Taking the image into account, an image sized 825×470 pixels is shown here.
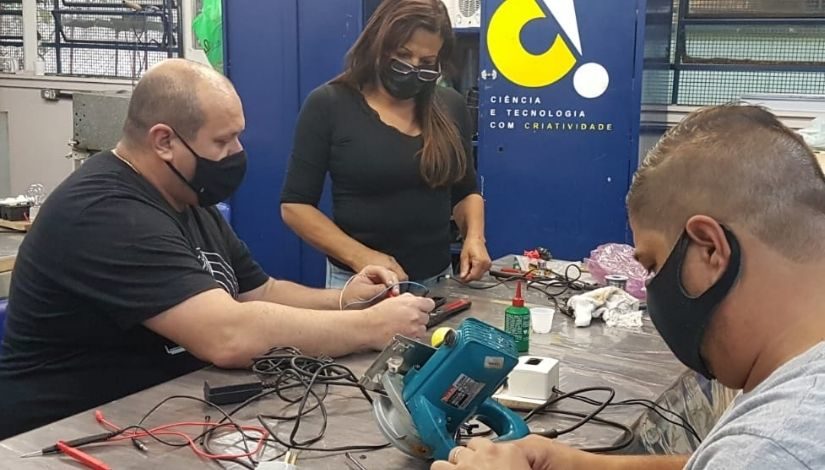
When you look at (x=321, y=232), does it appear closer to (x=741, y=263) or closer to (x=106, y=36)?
(x=741, y=263)

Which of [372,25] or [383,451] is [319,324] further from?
[372,25]

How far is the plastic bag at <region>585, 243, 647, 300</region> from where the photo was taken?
234 cm

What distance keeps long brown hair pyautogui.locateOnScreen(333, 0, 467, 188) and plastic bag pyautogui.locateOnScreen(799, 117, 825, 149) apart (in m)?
1.33

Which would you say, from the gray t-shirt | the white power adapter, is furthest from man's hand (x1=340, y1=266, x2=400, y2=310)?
the gray t-shirt

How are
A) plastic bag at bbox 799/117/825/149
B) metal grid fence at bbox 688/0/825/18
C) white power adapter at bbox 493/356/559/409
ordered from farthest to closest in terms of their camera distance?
metal grid fence at bbox 688/0/825/18, plastic bag at bbox 799/117/825/149, white power adapter at bbox 493/356/559/409

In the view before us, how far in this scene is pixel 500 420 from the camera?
1391 millimetres

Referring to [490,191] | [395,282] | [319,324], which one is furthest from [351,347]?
[490,191]

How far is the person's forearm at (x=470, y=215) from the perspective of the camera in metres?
2.61

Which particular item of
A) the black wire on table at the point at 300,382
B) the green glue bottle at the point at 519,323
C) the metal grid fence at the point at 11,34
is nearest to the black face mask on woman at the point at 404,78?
the green glue bottle at the point at 519,323

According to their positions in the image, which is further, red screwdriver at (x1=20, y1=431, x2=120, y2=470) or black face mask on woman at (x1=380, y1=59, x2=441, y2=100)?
black face mask on woman at (x1=380, y1=59, x2=441, y2=100)

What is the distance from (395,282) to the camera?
6.76 ft

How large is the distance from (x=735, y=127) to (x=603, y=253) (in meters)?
1.59

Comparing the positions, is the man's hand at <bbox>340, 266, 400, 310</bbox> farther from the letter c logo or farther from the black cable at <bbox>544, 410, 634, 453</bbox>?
the letter c logo

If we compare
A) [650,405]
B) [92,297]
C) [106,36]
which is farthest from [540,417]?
[106,36]
